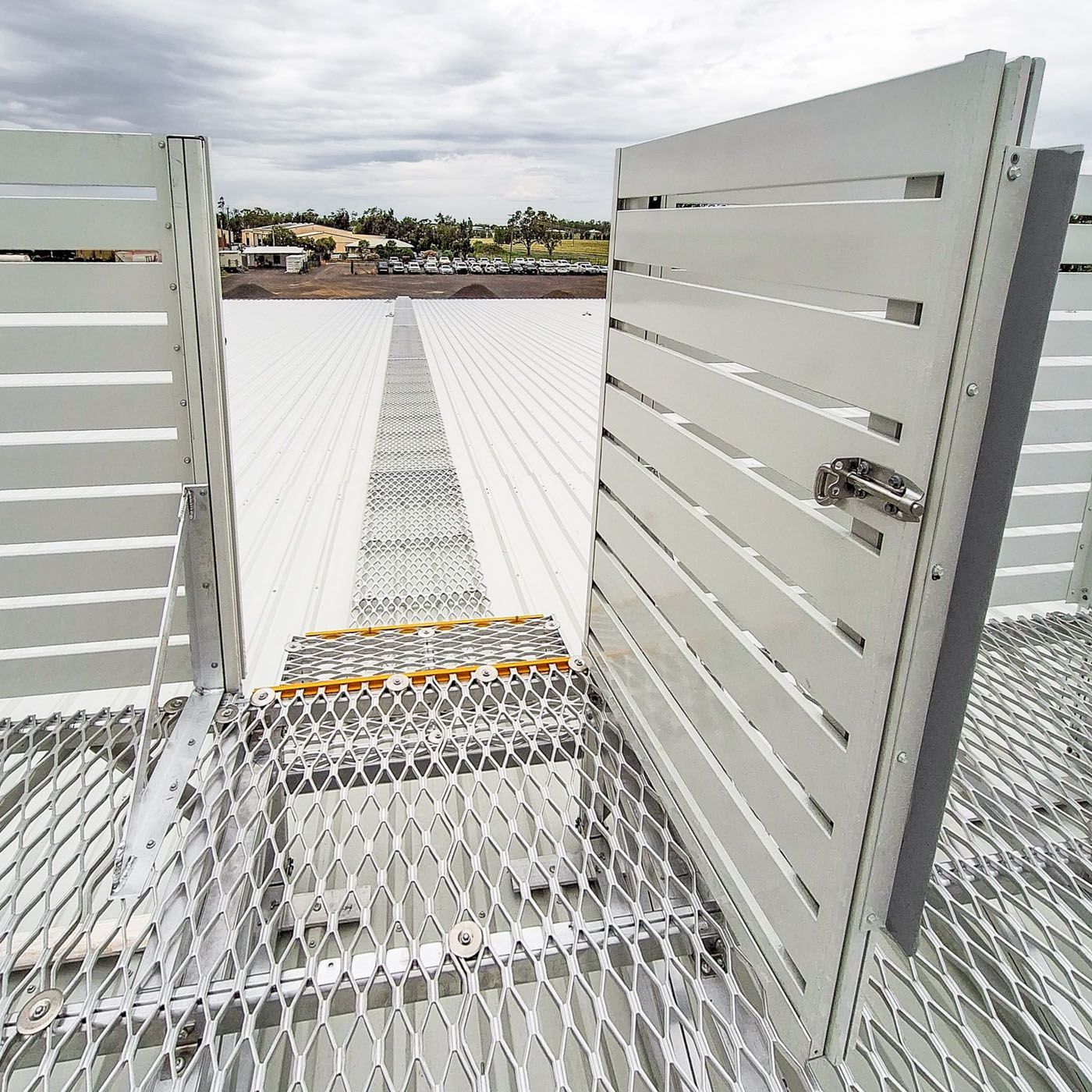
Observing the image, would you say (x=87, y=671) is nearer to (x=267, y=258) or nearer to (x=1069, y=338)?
(x=1069, y=338)

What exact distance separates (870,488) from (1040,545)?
2.26 metres

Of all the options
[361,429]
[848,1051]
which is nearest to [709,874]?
[848,1051]

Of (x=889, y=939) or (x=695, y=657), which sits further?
(x=695, y=657)

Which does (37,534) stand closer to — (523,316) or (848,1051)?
(848,1051)

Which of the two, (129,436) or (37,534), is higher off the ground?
(129,436)

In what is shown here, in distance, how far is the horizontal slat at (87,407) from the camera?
1.86m

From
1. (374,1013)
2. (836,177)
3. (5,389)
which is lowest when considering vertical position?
(374,1013)

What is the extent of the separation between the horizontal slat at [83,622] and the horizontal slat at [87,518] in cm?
19

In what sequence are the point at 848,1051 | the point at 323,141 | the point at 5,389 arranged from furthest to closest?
the point at 323,141 → the point at 5,389 → the point at 848,1051

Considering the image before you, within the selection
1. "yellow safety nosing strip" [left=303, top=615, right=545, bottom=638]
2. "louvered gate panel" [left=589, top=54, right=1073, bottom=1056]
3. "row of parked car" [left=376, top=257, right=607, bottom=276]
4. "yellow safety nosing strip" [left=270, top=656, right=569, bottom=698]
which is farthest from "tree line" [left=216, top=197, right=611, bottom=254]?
"louvered gate panel" [left=589, top=54, right=1073, bottom=1056]

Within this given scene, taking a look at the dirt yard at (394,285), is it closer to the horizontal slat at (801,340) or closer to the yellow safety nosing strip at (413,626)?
the yellow safety nosing strip at (413,626)

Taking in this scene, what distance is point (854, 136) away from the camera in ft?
3.29

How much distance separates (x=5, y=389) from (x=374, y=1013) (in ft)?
6.23

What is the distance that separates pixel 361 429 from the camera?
515cm
